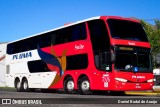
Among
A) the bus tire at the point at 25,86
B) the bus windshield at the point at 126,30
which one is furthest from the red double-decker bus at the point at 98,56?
the bus tire at the point at 25,86

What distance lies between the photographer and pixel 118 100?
970 centimetres

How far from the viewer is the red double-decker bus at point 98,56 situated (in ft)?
60.6

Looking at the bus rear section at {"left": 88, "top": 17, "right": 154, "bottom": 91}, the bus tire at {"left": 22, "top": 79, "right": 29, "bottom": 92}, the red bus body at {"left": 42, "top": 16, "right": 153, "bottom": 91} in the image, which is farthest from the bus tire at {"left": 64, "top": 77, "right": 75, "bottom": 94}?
the bus tire at {"left": 22, "top": 79, "right": 29, "bottom": 92}

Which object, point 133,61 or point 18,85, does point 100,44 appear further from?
point 18,85

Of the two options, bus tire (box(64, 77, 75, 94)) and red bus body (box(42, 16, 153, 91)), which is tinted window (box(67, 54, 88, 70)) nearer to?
red bus body (box(42, 16, 153, 91))

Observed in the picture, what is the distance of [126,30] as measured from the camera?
19391 millimetres

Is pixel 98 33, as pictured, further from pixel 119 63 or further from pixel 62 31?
pixel 62 31

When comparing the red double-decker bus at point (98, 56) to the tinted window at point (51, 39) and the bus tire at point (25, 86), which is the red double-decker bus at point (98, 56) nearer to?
the tinted window at point (51, 39)

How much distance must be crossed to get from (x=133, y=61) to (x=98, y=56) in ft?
6.09

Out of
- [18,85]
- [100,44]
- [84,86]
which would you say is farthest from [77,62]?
[18,85]

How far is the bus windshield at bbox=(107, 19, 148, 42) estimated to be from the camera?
18.8 meters

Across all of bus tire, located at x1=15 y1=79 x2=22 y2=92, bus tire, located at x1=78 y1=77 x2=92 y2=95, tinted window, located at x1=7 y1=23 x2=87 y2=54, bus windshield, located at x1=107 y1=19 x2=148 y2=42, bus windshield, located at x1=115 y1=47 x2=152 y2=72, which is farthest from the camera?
bus tire, located at x1=15 y1=79 x2=22 y2=92

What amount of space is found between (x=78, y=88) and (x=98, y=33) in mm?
3616

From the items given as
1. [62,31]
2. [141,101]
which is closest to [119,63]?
[62,31]
